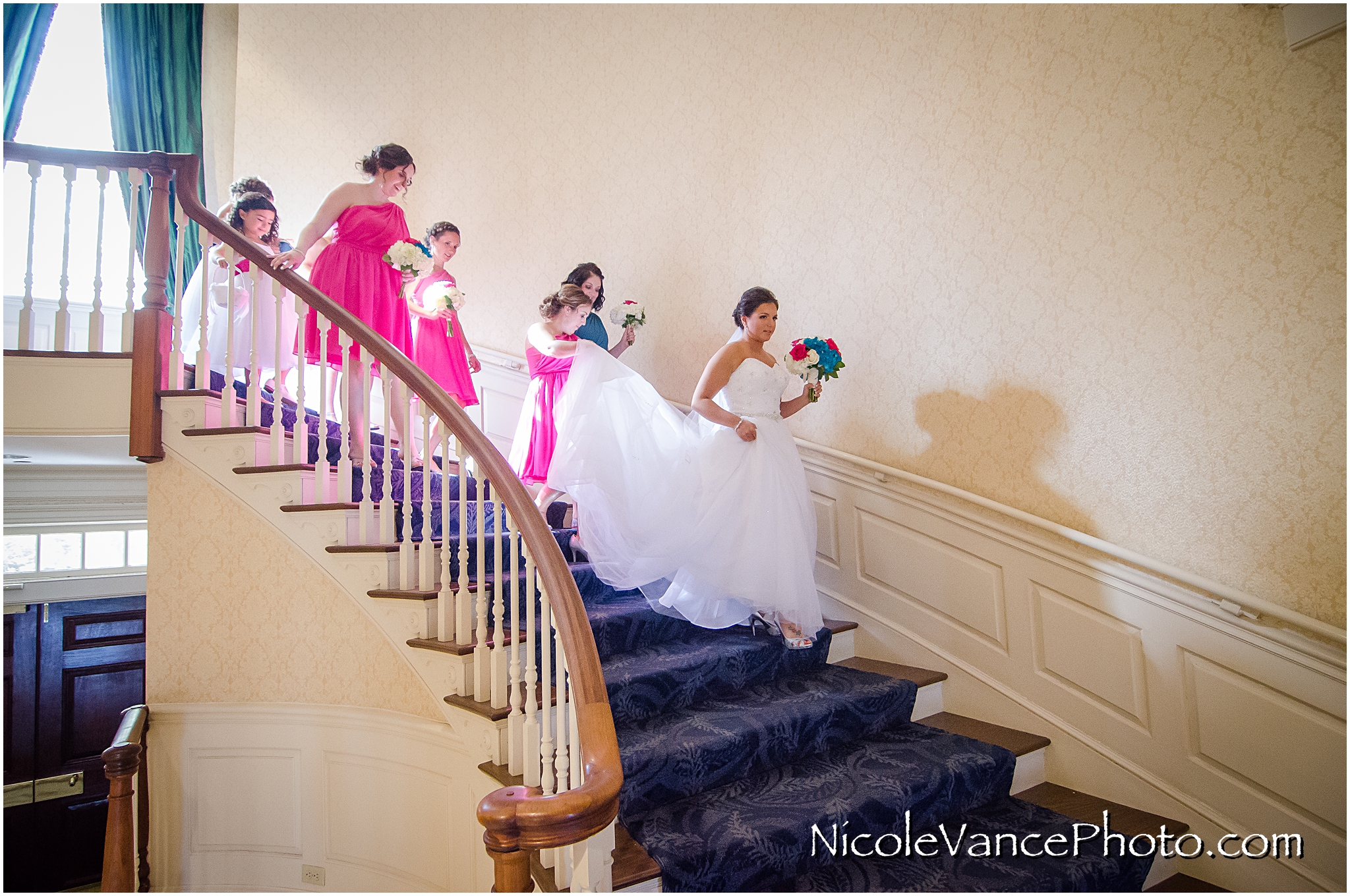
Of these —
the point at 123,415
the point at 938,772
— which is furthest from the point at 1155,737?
the point at 123,415

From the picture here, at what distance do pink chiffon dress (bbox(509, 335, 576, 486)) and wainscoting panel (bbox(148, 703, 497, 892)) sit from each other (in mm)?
1336

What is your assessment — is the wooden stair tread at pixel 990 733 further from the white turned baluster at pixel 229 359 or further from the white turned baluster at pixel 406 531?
the white turned baluster at pixel 229 359

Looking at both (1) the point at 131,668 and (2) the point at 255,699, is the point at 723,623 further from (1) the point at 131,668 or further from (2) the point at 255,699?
(1) the point at 131,668

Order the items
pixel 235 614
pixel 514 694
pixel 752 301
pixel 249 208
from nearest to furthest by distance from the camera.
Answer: pixel 514 694
pixel 235 614
pixel 752 301
pixel 249 208

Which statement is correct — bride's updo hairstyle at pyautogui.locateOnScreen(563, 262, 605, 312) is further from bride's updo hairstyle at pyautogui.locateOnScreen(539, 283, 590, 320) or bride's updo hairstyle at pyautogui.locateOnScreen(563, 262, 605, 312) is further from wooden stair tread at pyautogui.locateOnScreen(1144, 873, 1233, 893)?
wooden stair tread at pyautogui.locateOnScreen(1144, 873, 1233, 893)

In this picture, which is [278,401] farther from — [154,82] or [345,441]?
[154,82]

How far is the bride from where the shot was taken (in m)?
3.19

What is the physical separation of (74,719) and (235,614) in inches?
102

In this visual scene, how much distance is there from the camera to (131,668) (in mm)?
4848

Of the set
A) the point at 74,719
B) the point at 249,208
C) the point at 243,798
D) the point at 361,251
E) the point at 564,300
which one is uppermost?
the point at 249,208

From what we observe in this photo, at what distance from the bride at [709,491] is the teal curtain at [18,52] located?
414cm

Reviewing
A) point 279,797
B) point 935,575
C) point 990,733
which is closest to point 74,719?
point 279,797

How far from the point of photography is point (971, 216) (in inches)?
128

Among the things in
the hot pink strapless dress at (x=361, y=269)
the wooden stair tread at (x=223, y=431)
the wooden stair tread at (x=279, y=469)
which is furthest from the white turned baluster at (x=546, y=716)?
the hot pink strapless dress at (x=361, y=269)
